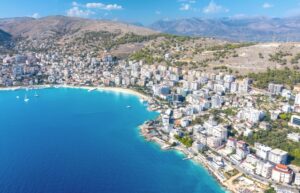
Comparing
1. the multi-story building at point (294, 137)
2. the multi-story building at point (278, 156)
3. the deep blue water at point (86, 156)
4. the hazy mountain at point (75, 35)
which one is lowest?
→ the deep blue water at point (86, 156)

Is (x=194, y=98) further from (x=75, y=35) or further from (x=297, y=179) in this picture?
(x=75, y=35)

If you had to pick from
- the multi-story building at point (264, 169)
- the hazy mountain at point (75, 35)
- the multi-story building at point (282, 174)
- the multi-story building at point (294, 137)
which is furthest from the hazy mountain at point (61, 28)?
the multi-story building at point (282, 174)

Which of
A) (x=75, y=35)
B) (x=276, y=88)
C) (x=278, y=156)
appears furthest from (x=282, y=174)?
(x=75, y=35)

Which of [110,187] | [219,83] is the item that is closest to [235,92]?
[219,83]

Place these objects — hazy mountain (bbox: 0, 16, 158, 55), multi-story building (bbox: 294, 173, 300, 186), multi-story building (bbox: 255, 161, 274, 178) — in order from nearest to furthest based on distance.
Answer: multi-story building (bbox: 294, 173, 300, 186)
multi-story building (bbox: 255, 161, 274, 178)
hazy mountain (bbox: 0, 16, 158, 55)

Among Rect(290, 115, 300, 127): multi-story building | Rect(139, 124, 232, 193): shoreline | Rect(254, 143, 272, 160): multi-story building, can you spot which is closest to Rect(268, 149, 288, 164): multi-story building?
Rect(254, 143, 272, 160): multi-story building

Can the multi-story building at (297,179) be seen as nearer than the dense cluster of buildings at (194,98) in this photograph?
Yes

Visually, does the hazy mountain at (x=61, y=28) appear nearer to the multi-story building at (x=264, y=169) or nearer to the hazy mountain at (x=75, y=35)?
the hazy mountain at (x=75, y=35)

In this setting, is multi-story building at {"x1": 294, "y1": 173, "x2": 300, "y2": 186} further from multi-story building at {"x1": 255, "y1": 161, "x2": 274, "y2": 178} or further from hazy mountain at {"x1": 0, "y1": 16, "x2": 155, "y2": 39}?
hazy mountain at {"x1": 0, "y1": 16, "x2": 155, "y2": 39}

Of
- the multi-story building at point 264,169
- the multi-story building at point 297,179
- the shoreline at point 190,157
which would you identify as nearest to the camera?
the multi-story building at point 297,179
